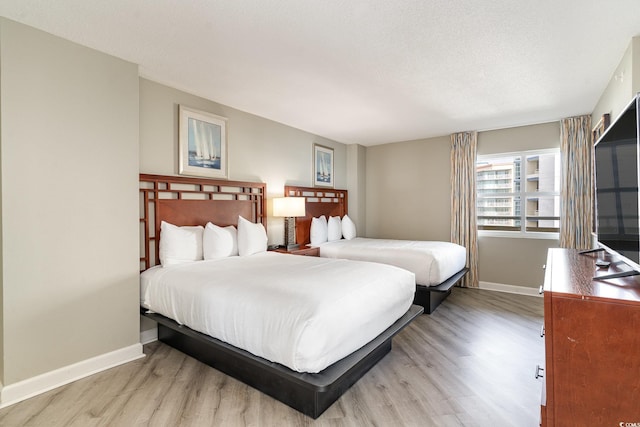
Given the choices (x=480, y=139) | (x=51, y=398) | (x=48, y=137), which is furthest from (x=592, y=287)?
(x=480, y=139)

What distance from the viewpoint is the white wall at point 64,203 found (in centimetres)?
218

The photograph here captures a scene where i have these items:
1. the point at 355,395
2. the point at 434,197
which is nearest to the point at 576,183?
the point at 434,197

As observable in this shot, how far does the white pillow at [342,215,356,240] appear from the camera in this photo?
567 centimetres

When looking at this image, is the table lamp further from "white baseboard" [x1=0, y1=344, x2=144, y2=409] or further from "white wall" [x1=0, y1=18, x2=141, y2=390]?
"white baseboard" [x1=0, y1=344, x2=144, y2=409]

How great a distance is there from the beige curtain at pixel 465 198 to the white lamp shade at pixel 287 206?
2782mm

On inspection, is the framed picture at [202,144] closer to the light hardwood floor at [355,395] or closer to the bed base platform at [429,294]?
the light hardwood floor at [355,395]

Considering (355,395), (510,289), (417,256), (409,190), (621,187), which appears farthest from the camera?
(409,190)

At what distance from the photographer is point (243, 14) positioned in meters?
2.07

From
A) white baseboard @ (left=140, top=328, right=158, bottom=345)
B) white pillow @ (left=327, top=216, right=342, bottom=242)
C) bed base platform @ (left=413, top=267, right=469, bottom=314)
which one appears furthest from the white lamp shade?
white baseboard @ (left=140, top=328, right=158, bottom=345)

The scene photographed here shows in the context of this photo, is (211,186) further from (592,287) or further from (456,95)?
(592,287)

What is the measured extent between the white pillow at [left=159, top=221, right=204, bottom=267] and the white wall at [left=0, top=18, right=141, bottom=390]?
10.3 inches

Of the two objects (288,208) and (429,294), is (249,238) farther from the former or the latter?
(429,294)

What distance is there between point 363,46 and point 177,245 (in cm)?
250

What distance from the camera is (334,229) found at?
5492 millimetres
